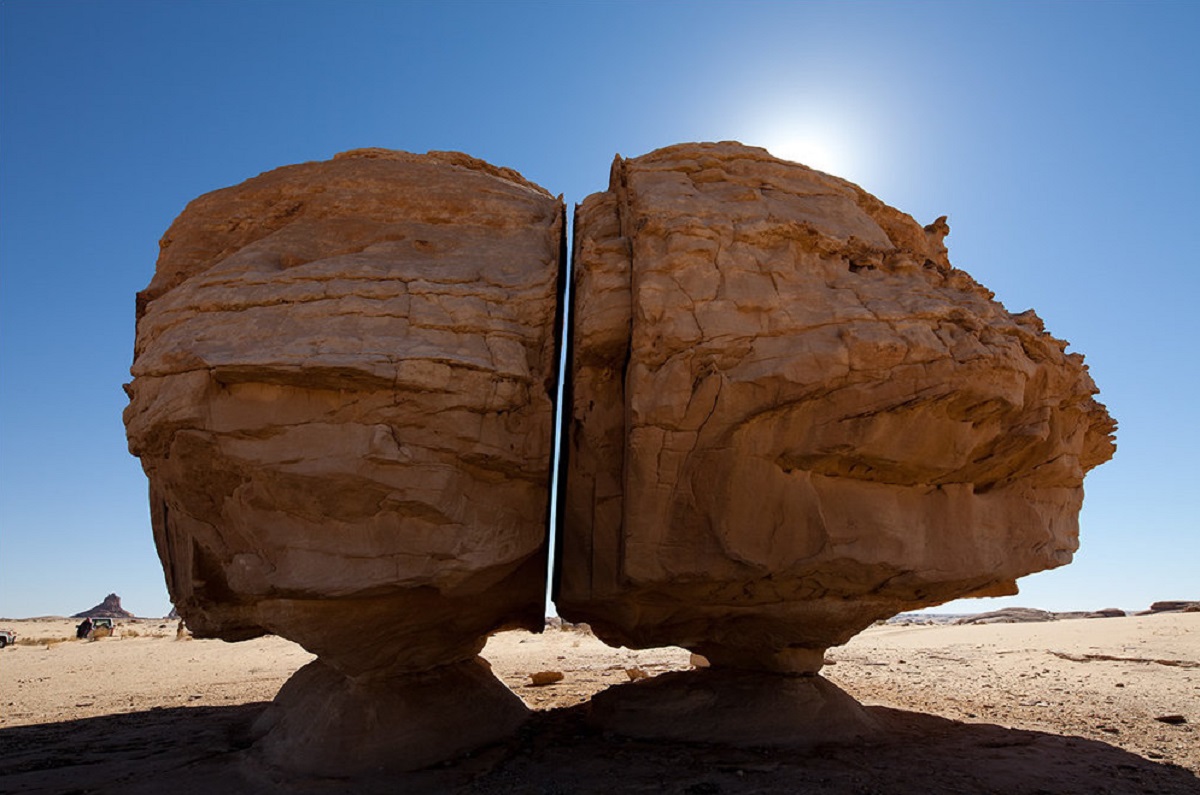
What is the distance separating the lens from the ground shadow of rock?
6301mm

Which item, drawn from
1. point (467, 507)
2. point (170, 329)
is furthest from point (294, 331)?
point (467, 507)

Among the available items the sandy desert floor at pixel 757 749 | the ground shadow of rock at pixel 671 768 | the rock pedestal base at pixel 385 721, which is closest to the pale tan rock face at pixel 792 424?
the ground shadow of rock at pixel 671 768

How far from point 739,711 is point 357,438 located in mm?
5025

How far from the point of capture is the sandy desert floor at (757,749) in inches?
257

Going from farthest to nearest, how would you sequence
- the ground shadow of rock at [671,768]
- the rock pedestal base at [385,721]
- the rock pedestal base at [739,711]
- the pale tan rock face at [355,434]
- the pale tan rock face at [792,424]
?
the rock pedestal base at [739,711] < the rock pedestal base at [385,721] < the pale tan rock face at [792,424] < the pale tan rock face at [355,434] < the ground shadow of rock at [671,768]

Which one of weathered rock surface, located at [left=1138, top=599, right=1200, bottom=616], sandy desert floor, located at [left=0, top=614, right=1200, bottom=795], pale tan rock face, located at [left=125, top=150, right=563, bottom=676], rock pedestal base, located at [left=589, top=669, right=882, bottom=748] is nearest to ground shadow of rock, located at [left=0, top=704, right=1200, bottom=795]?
sandy desert floor, located at [left=0, top=614, right=1200, bottom=795]

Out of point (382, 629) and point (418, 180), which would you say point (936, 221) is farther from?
point (382, 629)

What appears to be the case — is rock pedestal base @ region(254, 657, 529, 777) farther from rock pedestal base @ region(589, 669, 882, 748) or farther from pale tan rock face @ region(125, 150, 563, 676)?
rock pedestal base @ region(589, 669, 882, 748)

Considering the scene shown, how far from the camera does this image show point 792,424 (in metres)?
6.64

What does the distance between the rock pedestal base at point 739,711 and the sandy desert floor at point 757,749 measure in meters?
0.25

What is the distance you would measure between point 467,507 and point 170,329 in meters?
3.51

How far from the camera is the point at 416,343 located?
6.78m

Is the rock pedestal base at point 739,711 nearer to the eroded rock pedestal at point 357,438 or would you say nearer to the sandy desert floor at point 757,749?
the sandy desert floor at point 757,749

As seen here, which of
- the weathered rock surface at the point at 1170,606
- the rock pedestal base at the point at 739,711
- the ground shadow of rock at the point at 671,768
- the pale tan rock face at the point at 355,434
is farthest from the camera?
the weathered rock surface at the point at 1170,606
